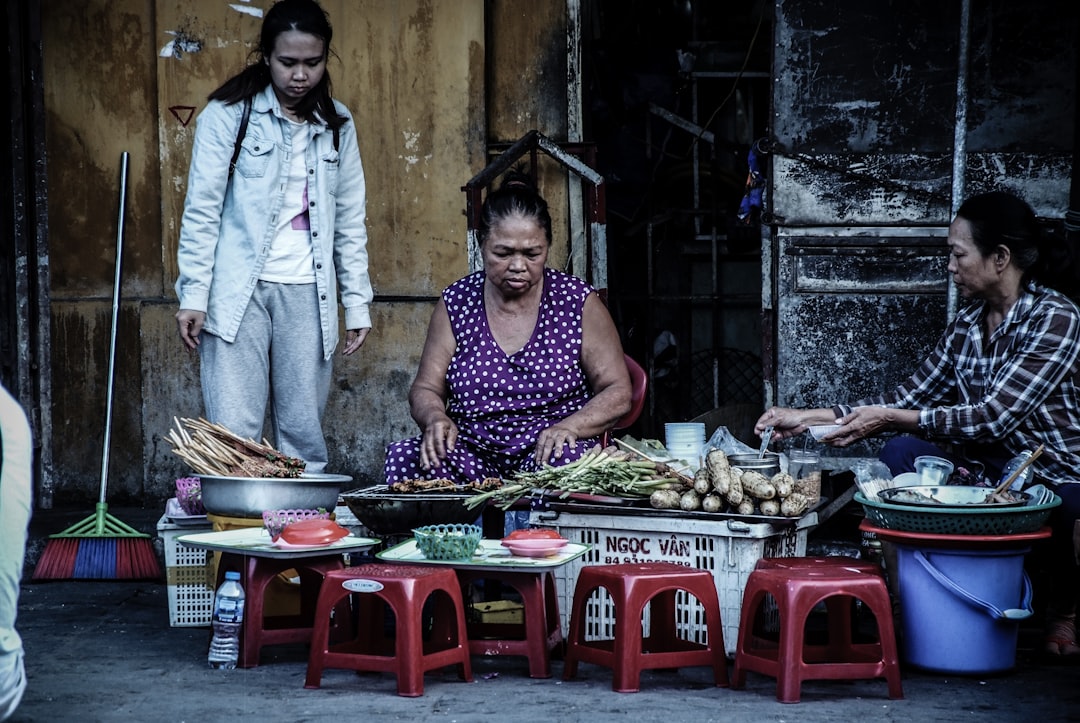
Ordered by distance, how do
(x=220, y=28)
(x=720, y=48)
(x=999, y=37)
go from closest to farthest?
(x=999, y=37) < (x=220, y=28) < (x=720, y=48)

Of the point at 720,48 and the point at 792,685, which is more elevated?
the point at 720,48

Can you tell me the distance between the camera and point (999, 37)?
618 centimetres

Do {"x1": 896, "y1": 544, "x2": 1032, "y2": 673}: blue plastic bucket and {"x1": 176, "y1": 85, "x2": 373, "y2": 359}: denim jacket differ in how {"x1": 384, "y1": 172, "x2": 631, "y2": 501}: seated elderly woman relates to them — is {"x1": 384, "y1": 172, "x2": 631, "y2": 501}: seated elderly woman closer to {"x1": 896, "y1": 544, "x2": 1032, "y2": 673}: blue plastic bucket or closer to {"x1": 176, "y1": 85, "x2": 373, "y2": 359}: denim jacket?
{"x1": 176, "y1": 85, "x2": 373, "y2": 359}: denim jacket

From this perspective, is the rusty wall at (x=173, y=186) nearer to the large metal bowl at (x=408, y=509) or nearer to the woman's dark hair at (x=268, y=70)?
the woman's dark hair at (x=268, y=70)

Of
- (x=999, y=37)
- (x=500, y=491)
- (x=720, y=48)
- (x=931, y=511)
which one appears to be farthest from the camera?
(x=720, y=48)

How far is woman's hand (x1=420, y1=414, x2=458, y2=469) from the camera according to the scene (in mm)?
4934

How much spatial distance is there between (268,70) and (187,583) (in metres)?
1.99

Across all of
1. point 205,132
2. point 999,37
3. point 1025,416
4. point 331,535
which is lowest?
point 331,535


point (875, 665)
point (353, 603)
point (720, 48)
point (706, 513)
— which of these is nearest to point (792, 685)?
point (875, 665)

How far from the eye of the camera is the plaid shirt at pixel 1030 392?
4516mm

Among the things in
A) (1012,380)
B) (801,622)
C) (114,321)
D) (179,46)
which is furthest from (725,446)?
(179,46)

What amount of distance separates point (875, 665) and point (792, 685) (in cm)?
26

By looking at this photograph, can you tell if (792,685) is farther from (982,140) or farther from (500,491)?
(982,140)

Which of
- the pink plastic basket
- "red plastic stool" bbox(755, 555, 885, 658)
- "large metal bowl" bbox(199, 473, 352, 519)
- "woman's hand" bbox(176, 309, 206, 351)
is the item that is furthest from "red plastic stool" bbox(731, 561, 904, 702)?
"woman's hand" bbox(176, 309, 206, 351)
